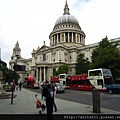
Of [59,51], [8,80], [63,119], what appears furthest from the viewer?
[59,51]

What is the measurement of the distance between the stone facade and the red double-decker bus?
36737 millimetres

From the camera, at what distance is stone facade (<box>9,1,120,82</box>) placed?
79562mm

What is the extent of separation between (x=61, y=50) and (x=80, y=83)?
4338 cm

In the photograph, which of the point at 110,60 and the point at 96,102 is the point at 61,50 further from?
the point at 96,102

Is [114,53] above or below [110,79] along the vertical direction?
above

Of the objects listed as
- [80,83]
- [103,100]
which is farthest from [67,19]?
[103,100]

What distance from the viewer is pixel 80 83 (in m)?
37.5

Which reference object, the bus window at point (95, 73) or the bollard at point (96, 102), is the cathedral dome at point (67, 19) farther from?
the bollard at point (96, 102)

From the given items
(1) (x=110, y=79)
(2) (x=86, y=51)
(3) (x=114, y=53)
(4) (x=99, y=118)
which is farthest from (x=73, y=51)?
(4) (x=99, y=118)

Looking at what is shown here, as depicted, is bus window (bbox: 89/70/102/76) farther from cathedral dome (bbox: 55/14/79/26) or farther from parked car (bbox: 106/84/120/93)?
cathedral dome (bbox: 55/14/79/26)

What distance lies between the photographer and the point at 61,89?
29.3m

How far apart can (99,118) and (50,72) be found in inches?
2859

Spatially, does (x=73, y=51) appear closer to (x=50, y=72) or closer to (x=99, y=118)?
(x=50, y=72)

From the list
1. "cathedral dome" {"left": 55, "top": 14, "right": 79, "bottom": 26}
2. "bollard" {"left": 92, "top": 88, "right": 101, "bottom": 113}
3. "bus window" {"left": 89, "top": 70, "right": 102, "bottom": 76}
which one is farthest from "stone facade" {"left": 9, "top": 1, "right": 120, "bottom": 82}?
"bollard" {"left": 92, "top": 88, "right": 101, "bottom": 113}
